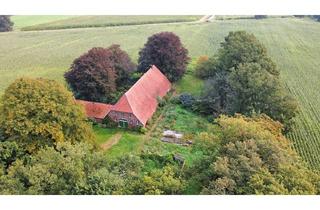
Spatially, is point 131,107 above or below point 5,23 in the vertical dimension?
below

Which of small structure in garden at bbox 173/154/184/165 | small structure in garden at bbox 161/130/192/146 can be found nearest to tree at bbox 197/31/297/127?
small structure in garden at bbox 161/130/192/146

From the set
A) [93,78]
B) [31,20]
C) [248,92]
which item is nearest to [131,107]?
[93,78]

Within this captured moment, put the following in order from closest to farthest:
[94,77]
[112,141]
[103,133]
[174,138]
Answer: [112,141], [174,138], [103,133], [94,77]

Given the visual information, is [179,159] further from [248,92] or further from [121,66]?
[121,66]

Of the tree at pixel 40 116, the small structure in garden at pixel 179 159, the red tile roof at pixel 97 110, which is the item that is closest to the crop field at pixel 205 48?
the small structure in garden at pixel 179 159

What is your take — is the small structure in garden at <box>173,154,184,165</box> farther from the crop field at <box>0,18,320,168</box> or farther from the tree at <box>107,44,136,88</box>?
the tree at <box>107,44,136,88</box>

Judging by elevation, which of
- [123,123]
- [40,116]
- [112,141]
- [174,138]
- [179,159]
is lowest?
[174,138]

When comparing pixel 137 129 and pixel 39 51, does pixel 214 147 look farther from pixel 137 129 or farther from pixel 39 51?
pixel 39 51
